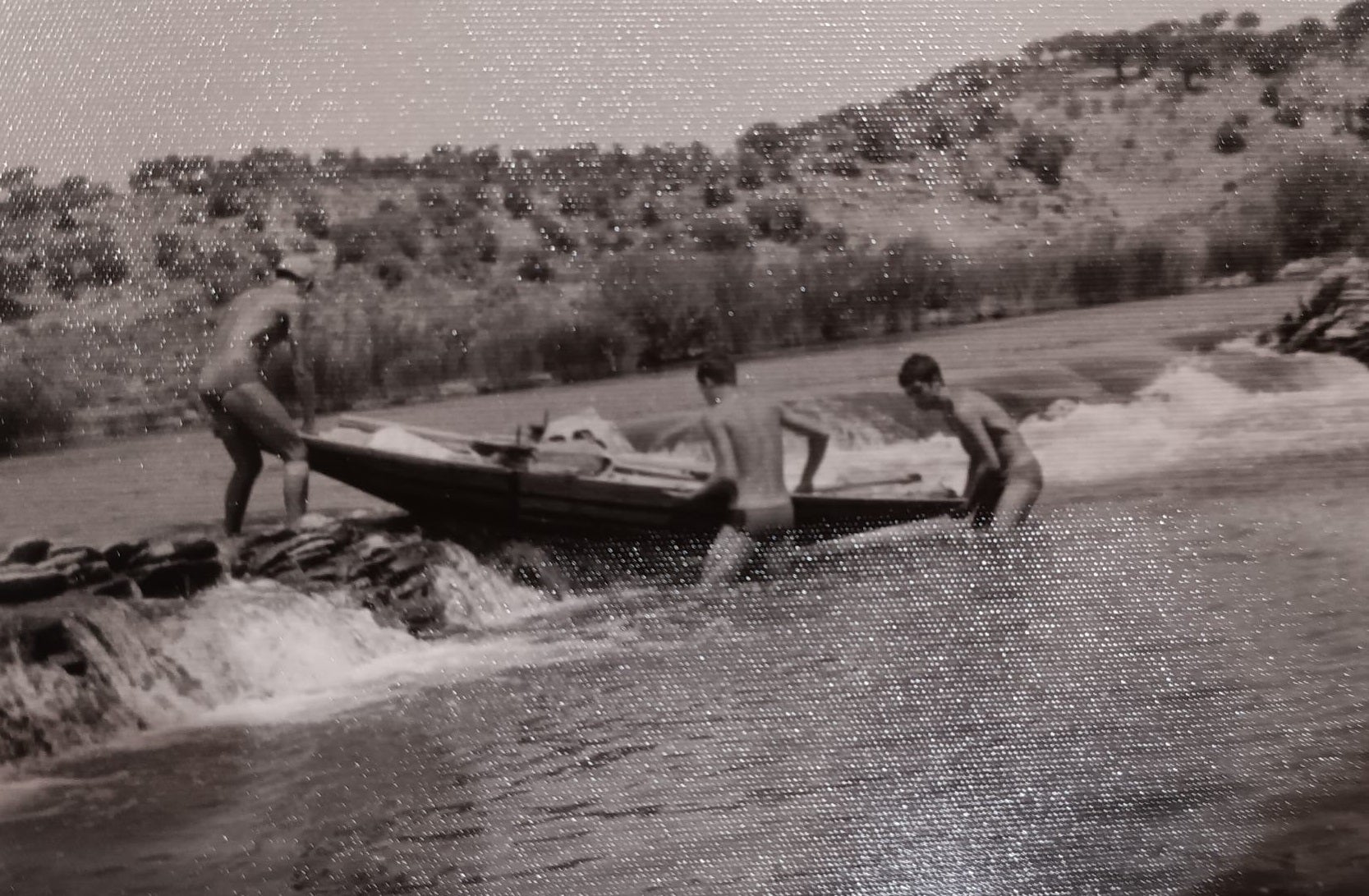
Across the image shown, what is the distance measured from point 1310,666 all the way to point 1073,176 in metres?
0.68

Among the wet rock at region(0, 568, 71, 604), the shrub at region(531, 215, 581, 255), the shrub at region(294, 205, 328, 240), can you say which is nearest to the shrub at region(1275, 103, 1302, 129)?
the shrub at region(531, 215, 581, 255)

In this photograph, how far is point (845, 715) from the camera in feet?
4.68

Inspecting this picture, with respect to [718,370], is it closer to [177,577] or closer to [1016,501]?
[1016,501]

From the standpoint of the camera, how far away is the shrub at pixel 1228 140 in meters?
1.54

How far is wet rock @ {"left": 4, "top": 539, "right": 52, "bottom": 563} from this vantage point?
55.1 inches

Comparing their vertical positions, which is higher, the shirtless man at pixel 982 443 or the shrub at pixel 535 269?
the shrub at pixel 535 269

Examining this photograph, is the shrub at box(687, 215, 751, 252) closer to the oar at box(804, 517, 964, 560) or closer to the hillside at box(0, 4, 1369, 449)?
the hillside at box(0, 4, 1369, 449)

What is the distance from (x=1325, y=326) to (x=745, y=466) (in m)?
0.78

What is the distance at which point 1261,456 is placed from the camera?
60.2 inches

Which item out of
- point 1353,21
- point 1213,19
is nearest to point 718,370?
point 1213,19

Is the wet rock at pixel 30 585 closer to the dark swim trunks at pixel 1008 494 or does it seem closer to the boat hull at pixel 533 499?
the boat hull at pixel 533 499

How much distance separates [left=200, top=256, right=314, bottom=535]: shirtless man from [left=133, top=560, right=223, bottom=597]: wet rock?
0.07 m

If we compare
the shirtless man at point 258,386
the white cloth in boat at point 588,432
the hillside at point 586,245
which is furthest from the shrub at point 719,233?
the shirtless man at point 258,386

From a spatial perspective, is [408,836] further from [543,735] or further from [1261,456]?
[1261,456]
